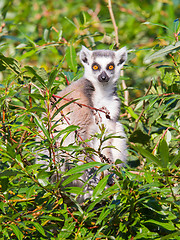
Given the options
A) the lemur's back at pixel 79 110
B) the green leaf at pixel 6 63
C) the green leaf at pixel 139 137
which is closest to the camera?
the green leaf at pixel 6 63

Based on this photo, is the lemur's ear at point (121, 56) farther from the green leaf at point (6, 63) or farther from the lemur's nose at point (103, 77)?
the green leaf at point (6, 63)

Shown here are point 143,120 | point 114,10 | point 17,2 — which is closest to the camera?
point 143,120

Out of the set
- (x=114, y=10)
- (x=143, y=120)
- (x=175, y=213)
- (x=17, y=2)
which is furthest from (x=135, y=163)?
(x=17, y=2)

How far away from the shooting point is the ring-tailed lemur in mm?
3174

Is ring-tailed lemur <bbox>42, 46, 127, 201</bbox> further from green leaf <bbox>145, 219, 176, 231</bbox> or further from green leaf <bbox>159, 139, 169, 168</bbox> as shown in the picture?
green leaf <bbox>159, 139, 169, 168</bbox>

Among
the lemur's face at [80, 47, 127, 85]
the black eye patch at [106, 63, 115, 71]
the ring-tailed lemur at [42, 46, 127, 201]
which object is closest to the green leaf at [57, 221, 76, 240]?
the ring-tailed lemur at [42, 46, 127, 201]

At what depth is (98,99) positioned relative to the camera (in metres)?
3.47

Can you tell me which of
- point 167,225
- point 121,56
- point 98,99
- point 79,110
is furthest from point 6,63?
point 121,56

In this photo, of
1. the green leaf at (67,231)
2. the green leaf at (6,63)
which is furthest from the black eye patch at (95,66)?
the green leaf at (67,231)

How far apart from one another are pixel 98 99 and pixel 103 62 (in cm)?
48

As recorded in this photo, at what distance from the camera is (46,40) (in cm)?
353

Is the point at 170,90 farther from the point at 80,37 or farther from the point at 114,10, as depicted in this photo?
the point at 114,10

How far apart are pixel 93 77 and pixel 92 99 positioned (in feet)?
1.13

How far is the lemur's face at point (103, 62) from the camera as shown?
12.0 feet
